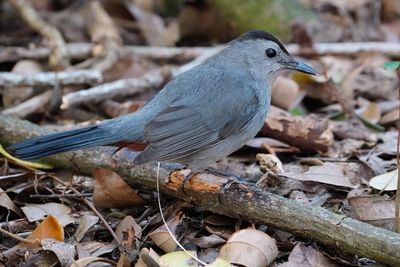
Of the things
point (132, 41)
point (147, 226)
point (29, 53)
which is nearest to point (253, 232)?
point (147, 226)

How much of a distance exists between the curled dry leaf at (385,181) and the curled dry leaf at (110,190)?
55.5 inches

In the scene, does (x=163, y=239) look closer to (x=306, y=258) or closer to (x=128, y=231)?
(x=128, y=231)

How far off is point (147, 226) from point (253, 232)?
0.69m

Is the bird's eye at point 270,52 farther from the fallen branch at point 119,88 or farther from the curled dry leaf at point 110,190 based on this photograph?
the fallen branch at point 119,88

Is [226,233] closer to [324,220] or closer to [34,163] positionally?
[324,220]

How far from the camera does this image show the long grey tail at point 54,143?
3725mm

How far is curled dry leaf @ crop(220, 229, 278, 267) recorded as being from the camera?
10.8 feet

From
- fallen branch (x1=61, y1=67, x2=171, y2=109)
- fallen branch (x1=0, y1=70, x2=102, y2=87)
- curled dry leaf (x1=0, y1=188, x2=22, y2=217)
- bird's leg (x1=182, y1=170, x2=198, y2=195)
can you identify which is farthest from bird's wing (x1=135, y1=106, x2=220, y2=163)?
fallen branch (x1=0, y1=70, x2=102, y2=87)

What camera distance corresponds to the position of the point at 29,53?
20.2 feet

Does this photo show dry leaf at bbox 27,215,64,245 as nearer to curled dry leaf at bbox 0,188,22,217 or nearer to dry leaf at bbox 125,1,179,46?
curled dry leaf at bbox 0,188,22,217

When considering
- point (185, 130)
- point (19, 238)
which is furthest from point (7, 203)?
point (185, 130)

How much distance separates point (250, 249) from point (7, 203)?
149cm

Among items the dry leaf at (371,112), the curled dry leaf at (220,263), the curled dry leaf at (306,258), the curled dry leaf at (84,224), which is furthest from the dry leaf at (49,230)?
the dry leaf at (371,112)

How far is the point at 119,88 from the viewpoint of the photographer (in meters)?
5.59
